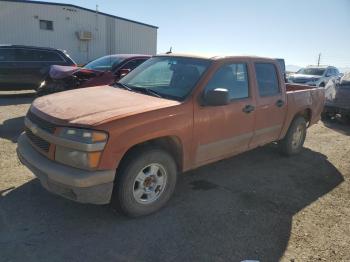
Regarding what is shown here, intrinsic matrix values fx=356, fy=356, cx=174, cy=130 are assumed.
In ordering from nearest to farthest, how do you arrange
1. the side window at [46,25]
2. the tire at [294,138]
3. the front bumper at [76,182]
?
the front bumper at [76,182] → the tire at [294,138] → the side window at [46,25]

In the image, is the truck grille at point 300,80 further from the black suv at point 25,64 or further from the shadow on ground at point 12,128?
the shadow on ground at point 12,128

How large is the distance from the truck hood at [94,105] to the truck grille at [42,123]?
45 millimetres

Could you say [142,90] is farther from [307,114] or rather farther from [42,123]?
[307,114]

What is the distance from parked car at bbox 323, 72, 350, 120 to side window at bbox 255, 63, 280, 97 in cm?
549

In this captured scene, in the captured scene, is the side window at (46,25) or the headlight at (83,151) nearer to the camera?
the headlight at (83,151)

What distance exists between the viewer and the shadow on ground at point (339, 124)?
966 cm

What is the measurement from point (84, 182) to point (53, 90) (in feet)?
21.0

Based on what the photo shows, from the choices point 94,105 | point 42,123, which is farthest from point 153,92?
point 42,123

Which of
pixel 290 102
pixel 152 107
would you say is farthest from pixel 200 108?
pixel 290 102

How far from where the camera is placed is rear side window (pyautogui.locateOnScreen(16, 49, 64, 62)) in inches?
479

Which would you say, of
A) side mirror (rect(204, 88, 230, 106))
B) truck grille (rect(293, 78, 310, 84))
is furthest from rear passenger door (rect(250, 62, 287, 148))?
truck grille (rect(293, 78, 310, 84))

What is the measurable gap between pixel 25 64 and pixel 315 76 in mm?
15166

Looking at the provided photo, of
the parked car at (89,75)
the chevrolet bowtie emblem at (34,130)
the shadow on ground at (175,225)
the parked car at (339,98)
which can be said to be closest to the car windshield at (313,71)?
the parked car at (339,98)

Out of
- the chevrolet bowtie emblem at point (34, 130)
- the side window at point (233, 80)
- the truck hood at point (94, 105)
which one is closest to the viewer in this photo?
the truck hood at point (94, 105)
